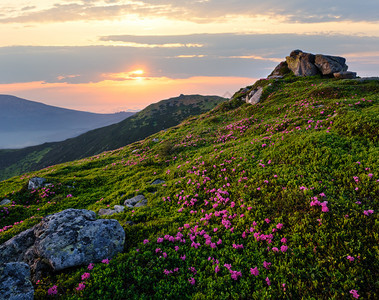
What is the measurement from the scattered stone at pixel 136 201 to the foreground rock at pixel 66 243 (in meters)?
4.59

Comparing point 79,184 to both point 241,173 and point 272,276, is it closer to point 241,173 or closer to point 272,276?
point 241,173

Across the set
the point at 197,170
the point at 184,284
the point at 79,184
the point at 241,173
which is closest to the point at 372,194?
the point at 241,173

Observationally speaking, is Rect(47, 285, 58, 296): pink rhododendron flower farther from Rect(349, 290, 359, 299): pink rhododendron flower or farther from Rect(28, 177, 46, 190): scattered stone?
Rect(28, 177, 46, 190): scattered stone

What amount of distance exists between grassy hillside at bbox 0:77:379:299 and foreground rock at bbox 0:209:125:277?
47cm

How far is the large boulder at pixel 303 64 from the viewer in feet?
129

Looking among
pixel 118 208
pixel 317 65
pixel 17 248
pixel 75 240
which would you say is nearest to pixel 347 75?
pixel 317 65

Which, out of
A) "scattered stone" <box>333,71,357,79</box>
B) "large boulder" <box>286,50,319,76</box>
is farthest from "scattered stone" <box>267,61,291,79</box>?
"scattered stone" <box>333,71,357,79</box>

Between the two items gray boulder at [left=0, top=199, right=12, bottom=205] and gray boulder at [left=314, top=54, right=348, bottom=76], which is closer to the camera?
gray boulder at [left=0, top=199, right=12, bottom=205]

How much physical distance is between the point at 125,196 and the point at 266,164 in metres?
10.7

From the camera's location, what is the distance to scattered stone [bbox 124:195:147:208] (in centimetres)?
1365

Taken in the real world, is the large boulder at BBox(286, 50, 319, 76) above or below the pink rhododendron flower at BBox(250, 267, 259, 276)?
above

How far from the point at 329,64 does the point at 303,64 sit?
5079 mm

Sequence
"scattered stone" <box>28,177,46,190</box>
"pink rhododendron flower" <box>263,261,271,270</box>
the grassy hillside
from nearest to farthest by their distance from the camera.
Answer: the grassy hillside, "pink rhododendron flower" <box>263,261,271,270</box>, "scattered stone" <box>28,177,46,190</box>

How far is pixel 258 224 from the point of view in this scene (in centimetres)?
852
